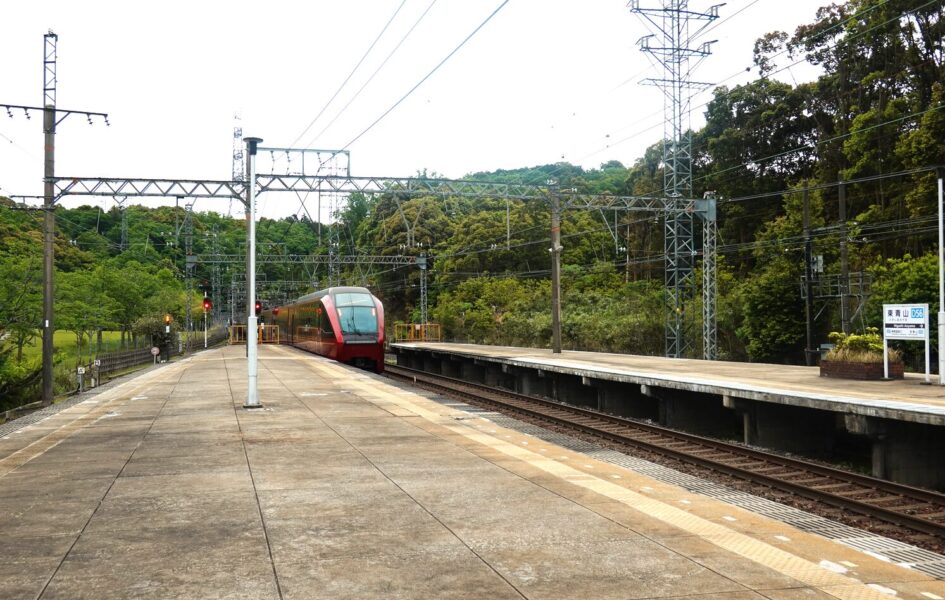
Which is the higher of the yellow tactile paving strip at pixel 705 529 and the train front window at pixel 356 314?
the train front window at pixel 356 314

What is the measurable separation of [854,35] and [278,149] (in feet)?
99.8

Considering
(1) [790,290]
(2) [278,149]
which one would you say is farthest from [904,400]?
(1) [790,290]

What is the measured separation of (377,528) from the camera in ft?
21.7

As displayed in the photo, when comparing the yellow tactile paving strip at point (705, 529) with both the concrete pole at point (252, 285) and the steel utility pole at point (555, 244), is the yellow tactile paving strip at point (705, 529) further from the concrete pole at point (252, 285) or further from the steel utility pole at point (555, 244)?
the steel utility pole at point (555, 244)

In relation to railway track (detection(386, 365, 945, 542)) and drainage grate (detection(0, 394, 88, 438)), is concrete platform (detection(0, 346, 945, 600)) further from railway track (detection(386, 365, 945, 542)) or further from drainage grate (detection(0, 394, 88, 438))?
railway track (detection(386, 365, 945, 542))

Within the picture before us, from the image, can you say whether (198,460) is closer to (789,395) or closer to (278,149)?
(789,395)

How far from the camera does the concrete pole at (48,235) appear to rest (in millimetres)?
22359

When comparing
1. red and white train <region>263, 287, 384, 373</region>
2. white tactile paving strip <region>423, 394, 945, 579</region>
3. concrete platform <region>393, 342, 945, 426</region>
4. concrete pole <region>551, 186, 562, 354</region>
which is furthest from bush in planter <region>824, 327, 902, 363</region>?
red and white train <region>263, 287, 384, 373</region>

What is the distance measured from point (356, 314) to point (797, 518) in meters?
27.1

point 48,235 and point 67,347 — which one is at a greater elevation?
point 48,235

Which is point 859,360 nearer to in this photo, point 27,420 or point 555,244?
point 555,244

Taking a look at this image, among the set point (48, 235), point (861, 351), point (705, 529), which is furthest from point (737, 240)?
point (705, 529)

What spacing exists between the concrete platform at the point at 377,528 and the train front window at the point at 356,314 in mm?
21248

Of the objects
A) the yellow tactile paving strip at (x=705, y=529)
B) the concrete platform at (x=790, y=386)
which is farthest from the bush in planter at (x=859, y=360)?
the yellow tactile paving strip at (x=705, y=529)
